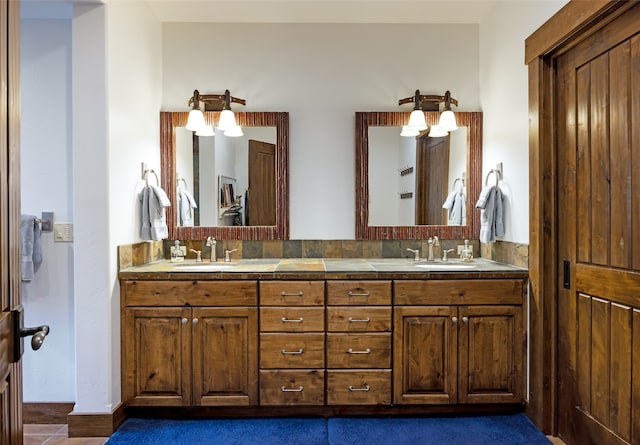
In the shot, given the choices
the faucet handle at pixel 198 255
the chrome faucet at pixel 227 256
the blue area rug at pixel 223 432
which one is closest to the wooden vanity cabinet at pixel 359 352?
the blue area rug at pixel 223 432

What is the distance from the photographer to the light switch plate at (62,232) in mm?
2436

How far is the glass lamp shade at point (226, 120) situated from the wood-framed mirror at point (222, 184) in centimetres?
8

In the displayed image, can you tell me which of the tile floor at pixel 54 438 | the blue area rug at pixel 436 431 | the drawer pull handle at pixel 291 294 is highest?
the drawer pull handle at pixel 291 294

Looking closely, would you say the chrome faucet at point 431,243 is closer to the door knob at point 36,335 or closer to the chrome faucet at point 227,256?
the chrome faucet at point 227,256

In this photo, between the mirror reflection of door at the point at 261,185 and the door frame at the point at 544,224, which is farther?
the mirror reflection of door at the point at 261,185

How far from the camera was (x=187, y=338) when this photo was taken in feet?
7.86

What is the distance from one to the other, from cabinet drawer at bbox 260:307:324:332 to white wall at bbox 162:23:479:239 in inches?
29.2

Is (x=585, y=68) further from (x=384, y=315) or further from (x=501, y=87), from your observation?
(x=384, y=315)

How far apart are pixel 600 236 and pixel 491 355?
0.90 metres

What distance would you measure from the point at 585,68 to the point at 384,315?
1572mm

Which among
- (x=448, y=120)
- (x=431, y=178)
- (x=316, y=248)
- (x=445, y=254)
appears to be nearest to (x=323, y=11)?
(x=448, y=120)

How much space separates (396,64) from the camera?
9.93ft

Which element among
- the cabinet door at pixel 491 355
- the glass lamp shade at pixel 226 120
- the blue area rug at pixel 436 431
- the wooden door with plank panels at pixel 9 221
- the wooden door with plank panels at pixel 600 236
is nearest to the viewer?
the wooden door with plank panels at pixel 9 221

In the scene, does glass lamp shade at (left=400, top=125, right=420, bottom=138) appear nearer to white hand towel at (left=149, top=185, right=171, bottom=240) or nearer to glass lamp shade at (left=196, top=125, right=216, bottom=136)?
glass lamp shade at (left=196, top=125, right=216, bottom=136)
